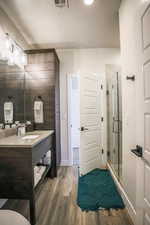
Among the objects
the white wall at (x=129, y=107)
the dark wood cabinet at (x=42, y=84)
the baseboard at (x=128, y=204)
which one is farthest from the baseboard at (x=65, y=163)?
the white wall at (x=129, y=107)

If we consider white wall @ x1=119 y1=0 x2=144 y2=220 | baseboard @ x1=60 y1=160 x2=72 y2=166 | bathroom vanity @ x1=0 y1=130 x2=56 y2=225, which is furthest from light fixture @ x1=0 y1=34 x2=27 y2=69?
baseboard @ x1=60 y1=160 x2=72 y2=166

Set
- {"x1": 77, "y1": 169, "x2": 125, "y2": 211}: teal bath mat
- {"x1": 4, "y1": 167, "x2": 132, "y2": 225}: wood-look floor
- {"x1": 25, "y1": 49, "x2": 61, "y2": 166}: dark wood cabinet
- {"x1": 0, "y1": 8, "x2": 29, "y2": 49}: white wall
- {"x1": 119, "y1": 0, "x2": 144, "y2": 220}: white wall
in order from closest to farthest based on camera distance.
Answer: {"x1": 119, "y1": 0, "x2": 144, "y2": 220}: white wall, {"x1": 4, "y1": 167, "x2": 132, "y2": 225}: wood-look floor, {"x1": 77, "y1": 169, "x2": 125, "y2": 211}: teal bath mat, {"x1": 0, "y1": 8, "x2": 29, "y2": 49}: white wall, {"x1": 25, "y1": 49, "x2": 61, "y2": 166}: dark wood cabinet

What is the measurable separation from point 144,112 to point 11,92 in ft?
7.44

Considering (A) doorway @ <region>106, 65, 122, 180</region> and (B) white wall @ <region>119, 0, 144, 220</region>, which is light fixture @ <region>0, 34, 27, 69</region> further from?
(A) doorway @ <region>106, 65, 122, 180</region>

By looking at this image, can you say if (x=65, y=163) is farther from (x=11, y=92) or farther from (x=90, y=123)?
Answer: (x=11, y=92)

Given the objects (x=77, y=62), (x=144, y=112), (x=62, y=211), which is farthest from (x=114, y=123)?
(x=144, y=112)

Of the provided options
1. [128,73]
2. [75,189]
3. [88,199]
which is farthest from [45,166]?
[128,73]

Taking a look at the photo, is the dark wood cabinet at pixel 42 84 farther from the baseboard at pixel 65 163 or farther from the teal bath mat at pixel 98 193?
the teal bath mat at pixel 98 193

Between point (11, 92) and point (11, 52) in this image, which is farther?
point (11, 92)

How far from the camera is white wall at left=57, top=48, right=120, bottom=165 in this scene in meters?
3.87

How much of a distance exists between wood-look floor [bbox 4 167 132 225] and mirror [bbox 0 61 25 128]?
3.89 ft

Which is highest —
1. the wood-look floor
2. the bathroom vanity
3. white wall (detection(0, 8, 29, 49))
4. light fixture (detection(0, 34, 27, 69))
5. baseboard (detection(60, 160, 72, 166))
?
white wall (detection(0, 8, 29, 49))

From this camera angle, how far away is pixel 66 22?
8.89ft

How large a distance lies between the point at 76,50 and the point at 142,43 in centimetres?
274
